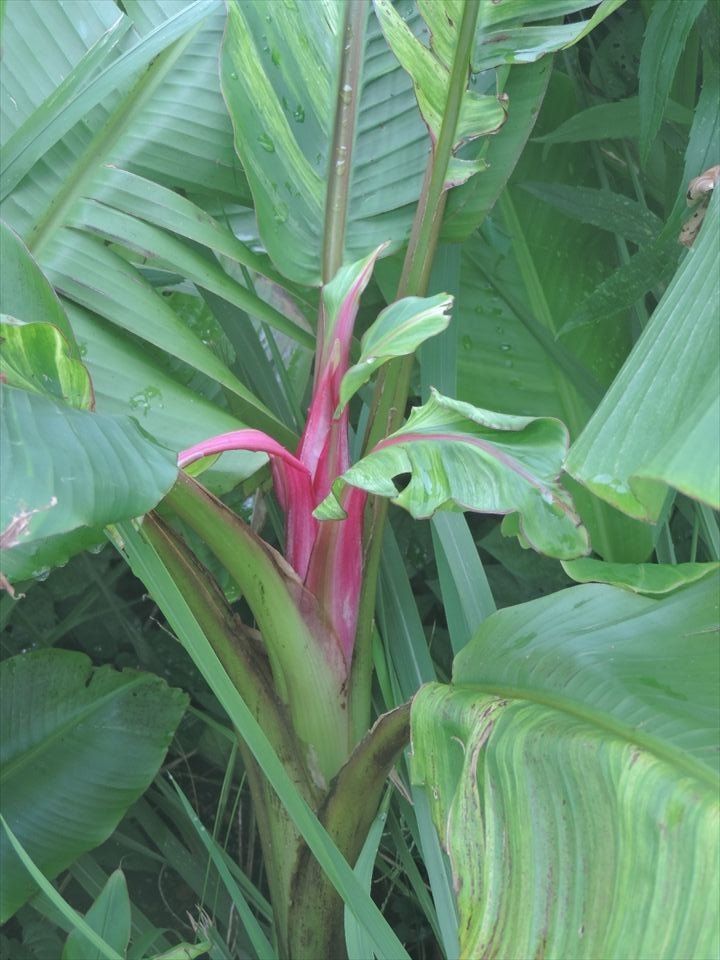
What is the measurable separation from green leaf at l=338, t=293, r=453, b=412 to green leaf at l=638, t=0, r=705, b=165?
0.65 ft

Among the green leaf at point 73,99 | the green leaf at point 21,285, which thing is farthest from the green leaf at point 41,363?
the green leaf at point 73,99

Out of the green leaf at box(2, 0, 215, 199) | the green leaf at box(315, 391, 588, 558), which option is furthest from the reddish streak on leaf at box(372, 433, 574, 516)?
the green leaf at box(2, 0, 215, 199)

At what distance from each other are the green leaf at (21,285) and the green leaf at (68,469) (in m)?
0.13

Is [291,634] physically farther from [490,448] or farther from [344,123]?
[344,123]

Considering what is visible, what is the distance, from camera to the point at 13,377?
0.41 meters

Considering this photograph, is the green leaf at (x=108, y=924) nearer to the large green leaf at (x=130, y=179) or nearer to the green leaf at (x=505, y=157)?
the large green leaf at (x=130, y=179)

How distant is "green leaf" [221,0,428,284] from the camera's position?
A: 2.15ft

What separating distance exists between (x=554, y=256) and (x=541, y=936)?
578mm

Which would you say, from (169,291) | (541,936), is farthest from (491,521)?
(541,936)

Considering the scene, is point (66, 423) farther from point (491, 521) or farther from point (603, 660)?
point (491, 521)

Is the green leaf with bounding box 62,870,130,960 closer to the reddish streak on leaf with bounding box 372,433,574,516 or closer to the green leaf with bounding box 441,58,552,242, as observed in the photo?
the reddish streak on leaf with bounding box 372,433,574,516

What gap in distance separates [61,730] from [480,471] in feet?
1.54

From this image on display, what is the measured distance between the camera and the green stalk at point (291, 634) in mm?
525

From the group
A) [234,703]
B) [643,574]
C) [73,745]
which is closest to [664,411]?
[643,574]
